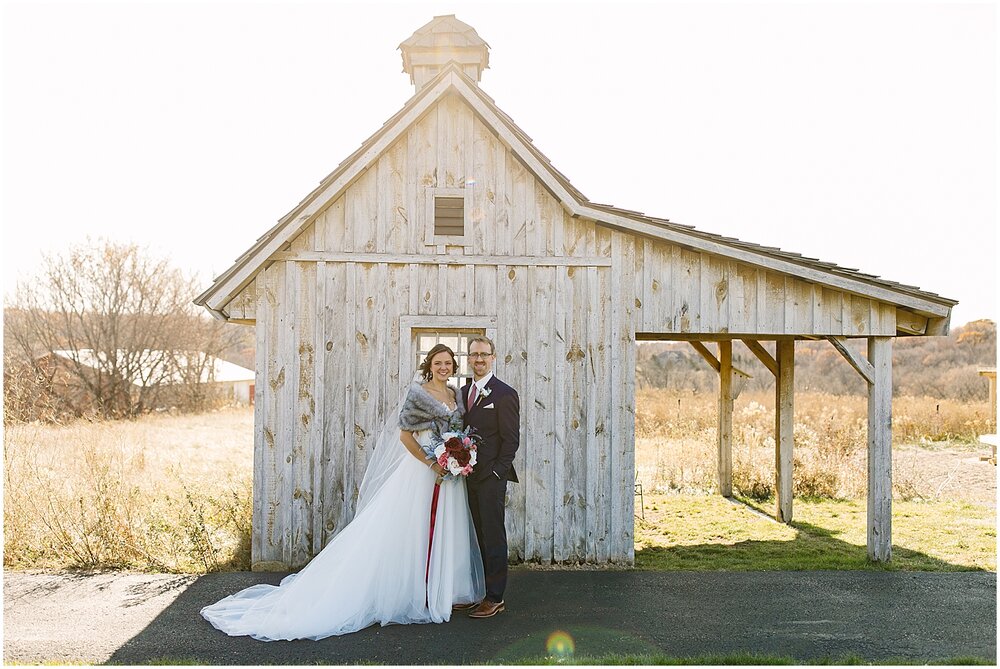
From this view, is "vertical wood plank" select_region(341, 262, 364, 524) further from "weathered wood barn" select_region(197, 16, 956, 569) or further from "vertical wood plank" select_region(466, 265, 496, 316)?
"vertical wood plank" select_region(466, 265, 496, 316)

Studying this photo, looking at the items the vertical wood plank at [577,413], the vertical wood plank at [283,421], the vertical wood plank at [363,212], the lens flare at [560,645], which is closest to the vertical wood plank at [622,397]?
→ the vertical wood plank at [577,413]

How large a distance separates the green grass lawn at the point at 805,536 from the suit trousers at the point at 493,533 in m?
2.42

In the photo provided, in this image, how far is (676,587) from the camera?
7.32m

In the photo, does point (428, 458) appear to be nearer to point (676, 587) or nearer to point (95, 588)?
point (676, 587)

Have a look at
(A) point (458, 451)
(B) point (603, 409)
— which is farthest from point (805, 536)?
(A) point (458, 451)

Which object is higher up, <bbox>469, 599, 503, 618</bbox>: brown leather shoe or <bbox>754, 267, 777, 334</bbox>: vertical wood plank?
<bbox>754, 267, 777, 334</bbox>: vertical wood plank

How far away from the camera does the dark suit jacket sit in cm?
626

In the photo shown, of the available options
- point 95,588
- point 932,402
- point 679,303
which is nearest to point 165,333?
point 95,588

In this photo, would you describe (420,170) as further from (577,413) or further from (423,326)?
(577,413)

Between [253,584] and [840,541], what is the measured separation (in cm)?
692

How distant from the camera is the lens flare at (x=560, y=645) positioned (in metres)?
5.49

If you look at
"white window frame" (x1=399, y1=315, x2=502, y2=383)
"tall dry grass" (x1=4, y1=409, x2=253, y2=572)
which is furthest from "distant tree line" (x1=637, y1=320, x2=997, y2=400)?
"white window frame" (x1=399, y1=315, x2=502, y2=383)

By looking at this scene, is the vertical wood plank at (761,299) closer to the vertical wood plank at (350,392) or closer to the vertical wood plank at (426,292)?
the vertical wood plank at (426,292)

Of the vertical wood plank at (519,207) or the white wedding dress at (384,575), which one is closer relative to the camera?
the white wedding dress at (384,575)
